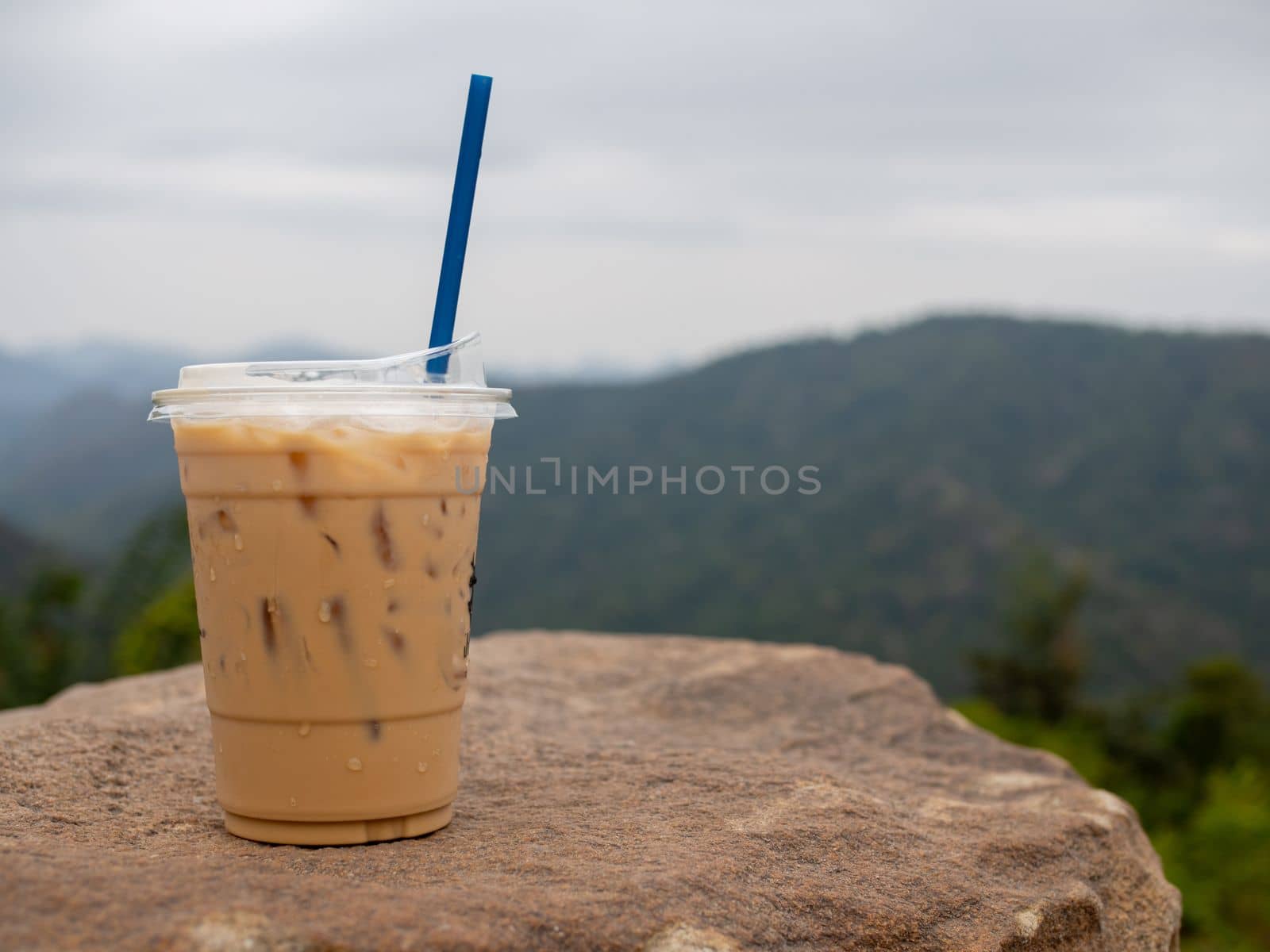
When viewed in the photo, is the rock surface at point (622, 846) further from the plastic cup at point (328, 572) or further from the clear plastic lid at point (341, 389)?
the clear plastic lid at point (341, 389)

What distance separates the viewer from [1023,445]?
33875 mm

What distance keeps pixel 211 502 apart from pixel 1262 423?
3688 cm

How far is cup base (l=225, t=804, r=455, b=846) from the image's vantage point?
81.7 inches

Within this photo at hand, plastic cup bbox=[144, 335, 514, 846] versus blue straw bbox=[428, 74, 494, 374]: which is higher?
blue straw bbox=[428, 74, 494, 374]

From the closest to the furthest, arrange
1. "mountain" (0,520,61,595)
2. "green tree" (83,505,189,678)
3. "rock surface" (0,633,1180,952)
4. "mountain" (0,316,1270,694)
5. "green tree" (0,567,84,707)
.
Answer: "rock surface" (0,633,1180,952) < "green tree" (0,567,84,707) < "green tree" (83,505,189,678) < "mountain" (0,520,61,595) < "mountain" (0,316,1270,694)

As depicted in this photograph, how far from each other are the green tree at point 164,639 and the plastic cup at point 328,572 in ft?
20.9

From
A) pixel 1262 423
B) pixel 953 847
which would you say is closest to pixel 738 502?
pixel 1262 423

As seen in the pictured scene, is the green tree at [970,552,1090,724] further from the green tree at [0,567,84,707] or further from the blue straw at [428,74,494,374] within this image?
the blue straw at [428,74,494,374]

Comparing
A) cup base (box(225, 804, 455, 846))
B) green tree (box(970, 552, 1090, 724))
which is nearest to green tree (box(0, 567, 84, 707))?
cup base (box(225, 804, 455, 846))

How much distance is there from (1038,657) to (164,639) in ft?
51.6

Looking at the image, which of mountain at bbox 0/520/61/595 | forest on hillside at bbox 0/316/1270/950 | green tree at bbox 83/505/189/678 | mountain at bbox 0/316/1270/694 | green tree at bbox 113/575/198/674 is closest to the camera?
green tree at bbox 113/575/198/674

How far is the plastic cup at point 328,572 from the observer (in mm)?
1990

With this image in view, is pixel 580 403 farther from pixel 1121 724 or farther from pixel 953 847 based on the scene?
pixel 953 847

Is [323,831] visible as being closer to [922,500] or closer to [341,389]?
[341,389]
